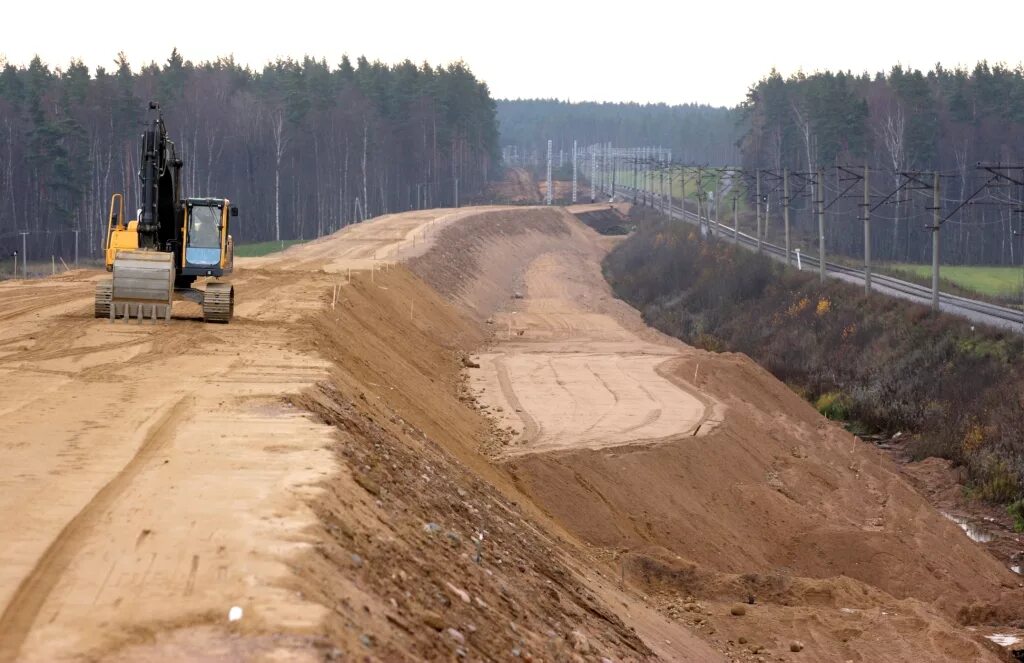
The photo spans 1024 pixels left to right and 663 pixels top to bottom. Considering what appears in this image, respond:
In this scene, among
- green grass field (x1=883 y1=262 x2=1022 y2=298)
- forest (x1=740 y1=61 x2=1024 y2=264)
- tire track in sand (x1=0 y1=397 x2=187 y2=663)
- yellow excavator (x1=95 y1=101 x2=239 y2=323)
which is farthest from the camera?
forest (x1=740 y1=61 x2=1024 y2=264)

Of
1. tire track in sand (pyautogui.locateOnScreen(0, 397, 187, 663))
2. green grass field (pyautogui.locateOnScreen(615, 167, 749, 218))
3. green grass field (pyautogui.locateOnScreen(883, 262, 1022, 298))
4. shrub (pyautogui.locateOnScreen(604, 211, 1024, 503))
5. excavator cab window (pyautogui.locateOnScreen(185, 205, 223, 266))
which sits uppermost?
green grass field (pyautogui.locateOnScreen(615, 167, 749, 218))

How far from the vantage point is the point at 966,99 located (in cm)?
10781

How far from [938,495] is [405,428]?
16.5m

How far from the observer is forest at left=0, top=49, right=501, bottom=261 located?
252ft

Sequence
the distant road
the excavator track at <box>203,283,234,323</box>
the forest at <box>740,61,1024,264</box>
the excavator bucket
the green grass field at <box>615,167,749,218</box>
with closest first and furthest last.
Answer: the excavator bucket
the excavator track at <box>203,283,234,323</box>
the distant road
the forest at <box>740,61,1024,264</box>
the green grass field at <box>615,167,749,218</box>

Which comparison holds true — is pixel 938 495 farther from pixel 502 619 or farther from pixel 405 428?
pixel 502 619

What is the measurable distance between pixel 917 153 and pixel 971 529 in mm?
79377

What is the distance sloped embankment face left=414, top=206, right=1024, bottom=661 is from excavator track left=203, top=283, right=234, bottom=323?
21.7 feet

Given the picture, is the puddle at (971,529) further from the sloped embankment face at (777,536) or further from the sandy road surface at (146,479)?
the sandy road surface at (146,479)

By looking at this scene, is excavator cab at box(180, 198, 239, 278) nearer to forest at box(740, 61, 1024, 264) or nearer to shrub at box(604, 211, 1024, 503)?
shrub at box(604, 211, 1024, 503)

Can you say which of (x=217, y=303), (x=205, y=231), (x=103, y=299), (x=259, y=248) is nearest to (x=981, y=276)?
(x=259, y=248)

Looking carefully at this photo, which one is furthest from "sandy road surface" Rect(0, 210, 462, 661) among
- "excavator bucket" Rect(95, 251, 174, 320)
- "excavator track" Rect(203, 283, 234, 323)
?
"excavator track" Rect(203, 283, 234, 323)

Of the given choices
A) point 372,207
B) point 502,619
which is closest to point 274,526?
point 502,619

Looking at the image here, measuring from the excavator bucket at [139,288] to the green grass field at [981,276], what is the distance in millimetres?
47263
